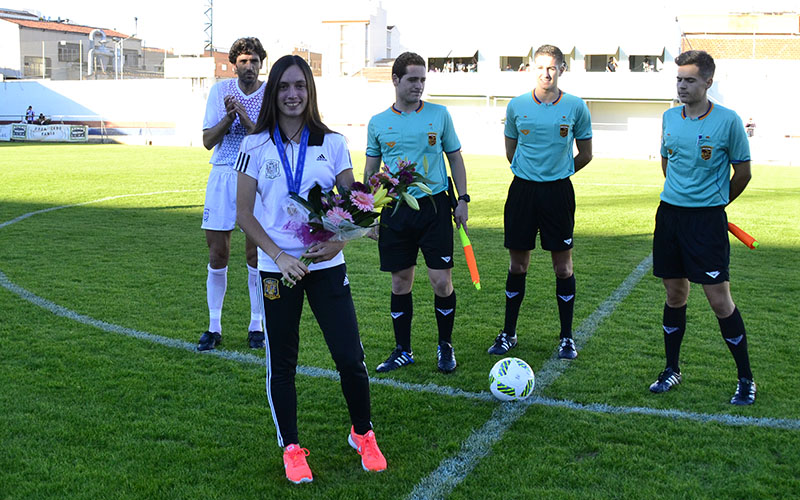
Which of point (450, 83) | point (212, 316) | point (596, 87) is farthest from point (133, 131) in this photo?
point (212, 316)

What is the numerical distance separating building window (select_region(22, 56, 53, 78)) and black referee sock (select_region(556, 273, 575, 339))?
63281 millimetres

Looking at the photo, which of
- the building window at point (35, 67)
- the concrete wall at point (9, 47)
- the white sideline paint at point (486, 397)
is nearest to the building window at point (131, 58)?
the concrete wall at point (9, 47)

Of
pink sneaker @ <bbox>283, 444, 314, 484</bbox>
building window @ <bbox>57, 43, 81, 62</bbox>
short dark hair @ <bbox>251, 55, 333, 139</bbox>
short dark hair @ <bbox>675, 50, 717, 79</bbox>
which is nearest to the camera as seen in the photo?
short dark hair @ <bbox>251, 55, 333, 139</bbox>

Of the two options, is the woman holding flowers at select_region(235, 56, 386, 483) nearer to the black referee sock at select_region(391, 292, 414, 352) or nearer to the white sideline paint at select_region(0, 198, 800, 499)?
the white sideline paint at select_region(0, 198, 800, 499)

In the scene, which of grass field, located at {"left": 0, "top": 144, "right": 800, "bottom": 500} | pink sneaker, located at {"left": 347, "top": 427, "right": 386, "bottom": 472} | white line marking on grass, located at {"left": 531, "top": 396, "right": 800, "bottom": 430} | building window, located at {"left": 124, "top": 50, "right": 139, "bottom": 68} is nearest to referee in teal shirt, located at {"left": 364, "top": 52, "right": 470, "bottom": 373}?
grass field, located at {"left": 0, "top": 144, "right": 800, "bottom": 500}

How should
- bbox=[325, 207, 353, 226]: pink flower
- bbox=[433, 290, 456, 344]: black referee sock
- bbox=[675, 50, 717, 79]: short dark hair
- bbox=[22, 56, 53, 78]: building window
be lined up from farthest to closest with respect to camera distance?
bbox=[22, 56, 53, 78]: building window, bbox=[433, 290, 456, 344]: black referee sock, bbox=[675, 50, 717, 79]: short dark hair, bbox=[325, 207, 353, 226]: pink flower

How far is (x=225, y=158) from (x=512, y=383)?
2.62 metres

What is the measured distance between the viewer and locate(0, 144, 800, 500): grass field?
12.0 ft

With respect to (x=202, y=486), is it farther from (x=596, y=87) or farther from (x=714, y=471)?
(x=596, y=87)

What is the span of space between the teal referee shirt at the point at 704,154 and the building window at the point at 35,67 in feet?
211

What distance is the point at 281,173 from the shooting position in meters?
3.55

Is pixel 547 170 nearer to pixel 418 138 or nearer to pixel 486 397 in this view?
pixel 418 138

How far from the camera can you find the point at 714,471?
3758 millimetres

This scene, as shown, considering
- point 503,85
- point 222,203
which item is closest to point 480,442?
point 222,203
